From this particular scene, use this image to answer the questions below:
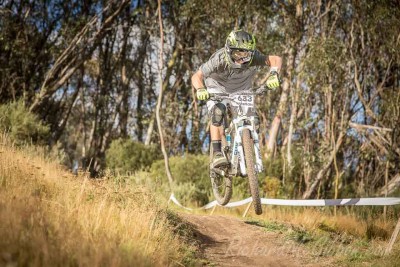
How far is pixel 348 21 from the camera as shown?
52.9 ft

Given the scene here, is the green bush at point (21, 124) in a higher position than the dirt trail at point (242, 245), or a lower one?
higher

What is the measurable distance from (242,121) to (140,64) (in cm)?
1882

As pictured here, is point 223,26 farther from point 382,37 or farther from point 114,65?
point 114,65

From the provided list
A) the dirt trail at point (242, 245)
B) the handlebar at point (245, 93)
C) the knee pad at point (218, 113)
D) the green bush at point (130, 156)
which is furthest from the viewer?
the green bush at point (130, 156)

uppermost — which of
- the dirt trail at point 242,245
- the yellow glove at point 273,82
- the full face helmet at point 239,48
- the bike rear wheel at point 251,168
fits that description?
the full face helmet at point 239,48

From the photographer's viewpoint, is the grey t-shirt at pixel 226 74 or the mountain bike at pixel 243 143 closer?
the mountain bike at pixel 243 143

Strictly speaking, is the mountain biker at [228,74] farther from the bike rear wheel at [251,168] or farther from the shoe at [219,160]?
the bike rear wheel at [251,168]

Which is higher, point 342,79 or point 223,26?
point 223,26

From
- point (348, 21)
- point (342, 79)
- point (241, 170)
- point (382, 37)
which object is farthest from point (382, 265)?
point (348, 21)

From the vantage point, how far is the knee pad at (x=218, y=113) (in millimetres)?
6719

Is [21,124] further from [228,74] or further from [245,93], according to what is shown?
[245,93]

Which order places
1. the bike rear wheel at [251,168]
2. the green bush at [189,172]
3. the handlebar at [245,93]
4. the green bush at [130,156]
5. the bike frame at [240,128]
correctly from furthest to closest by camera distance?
the green bush at [130,156], the green bush at [189,172], the handlebar at [245,93], the bike frame at [240,128], the bike rear wheel at [251,168]

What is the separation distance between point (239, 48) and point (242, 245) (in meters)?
2.59

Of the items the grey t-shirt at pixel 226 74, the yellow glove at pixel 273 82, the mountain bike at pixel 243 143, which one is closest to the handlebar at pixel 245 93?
the mountain bike at pixel 243 143
